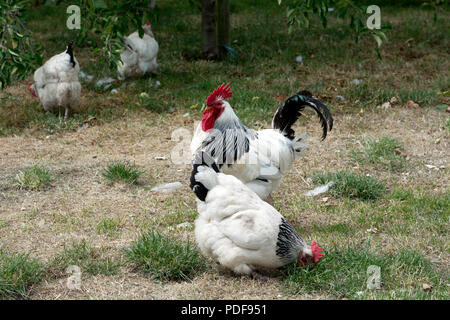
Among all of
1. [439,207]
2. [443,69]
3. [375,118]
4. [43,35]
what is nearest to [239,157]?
[439,207]

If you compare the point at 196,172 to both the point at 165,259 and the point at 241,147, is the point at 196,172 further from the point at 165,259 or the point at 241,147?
the point at 241,147

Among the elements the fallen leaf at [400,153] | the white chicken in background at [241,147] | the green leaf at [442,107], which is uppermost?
the white chicken in background at [241,147]

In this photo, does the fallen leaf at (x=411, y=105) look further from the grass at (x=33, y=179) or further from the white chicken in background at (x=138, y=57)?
the grass at (x=33, y=179)

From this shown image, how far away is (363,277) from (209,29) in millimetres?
6604

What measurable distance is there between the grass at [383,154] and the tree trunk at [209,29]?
411 cm

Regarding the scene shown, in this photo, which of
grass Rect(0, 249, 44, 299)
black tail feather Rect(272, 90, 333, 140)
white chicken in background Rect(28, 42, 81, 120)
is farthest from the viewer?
white chicken in background Rect(28, 42, 81, 120)

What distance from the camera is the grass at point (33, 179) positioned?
17.2 ft

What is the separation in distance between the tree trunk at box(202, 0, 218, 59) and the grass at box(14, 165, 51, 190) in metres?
4.78

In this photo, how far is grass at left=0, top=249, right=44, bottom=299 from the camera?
3.44m

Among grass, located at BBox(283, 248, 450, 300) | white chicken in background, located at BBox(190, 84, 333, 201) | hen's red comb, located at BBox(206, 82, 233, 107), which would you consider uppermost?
hen's red comb, located at BBox(206, 82, 233, 107)

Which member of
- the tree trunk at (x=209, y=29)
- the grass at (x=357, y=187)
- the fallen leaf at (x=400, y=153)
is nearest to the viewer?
the grass at (x=357, y=187)

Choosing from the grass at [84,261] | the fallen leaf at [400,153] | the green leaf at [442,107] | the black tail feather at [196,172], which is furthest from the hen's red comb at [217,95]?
the green leaf at [442,107]

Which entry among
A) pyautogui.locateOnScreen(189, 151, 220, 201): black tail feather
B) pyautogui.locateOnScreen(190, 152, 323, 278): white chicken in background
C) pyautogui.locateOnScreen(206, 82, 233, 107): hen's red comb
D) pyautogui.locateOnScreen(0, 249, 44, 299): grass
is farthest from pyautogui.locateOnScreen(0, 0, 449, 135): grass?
pyautogui.locateOnScreen(0, 249, 44, 299): grass

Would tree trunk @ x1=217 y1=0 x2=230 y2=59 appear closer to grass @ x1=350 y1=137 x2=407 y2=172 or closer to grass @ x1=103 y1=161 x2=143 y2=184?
grass @ x1=350 y1=137 x2=407 y2=172
